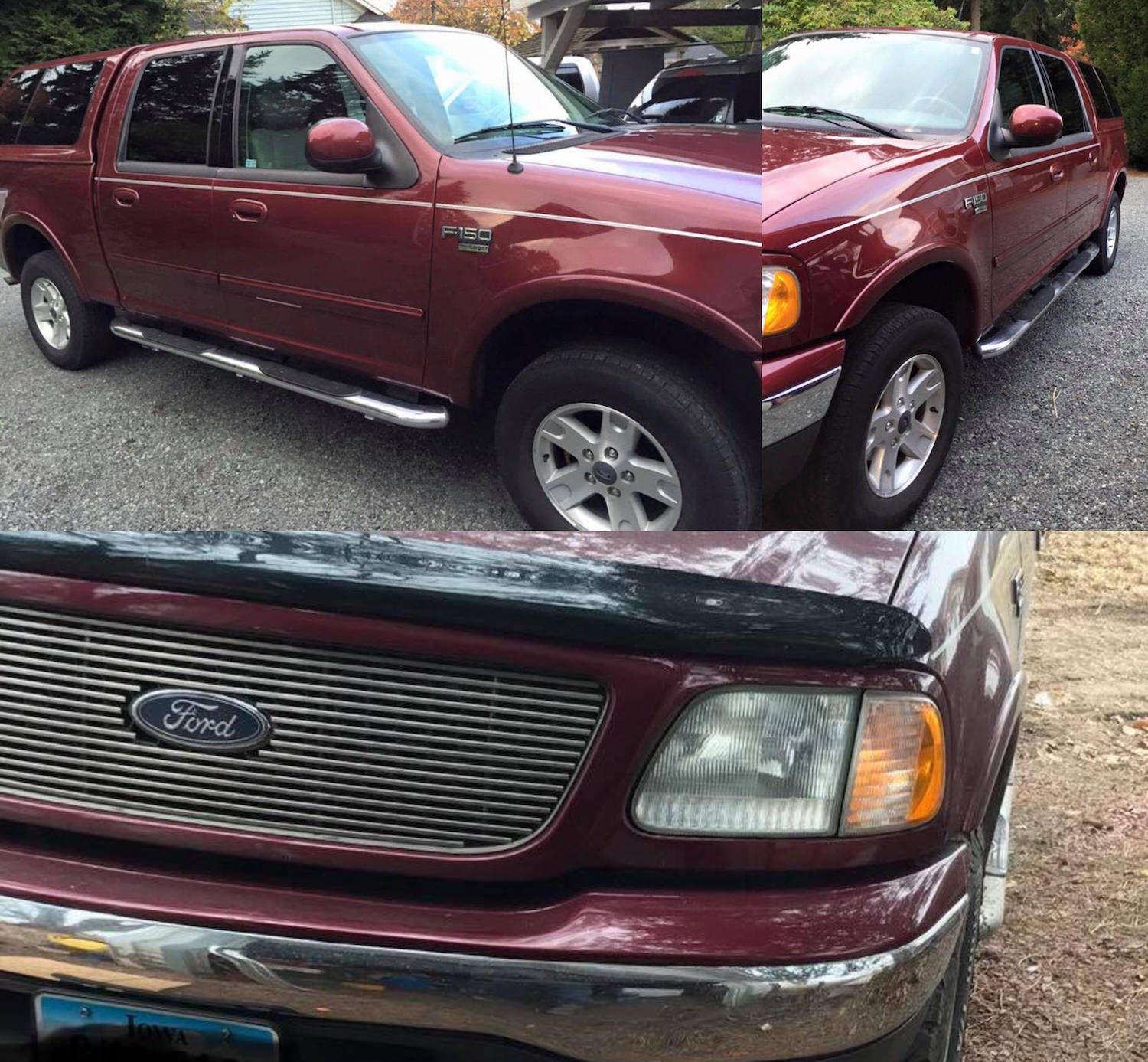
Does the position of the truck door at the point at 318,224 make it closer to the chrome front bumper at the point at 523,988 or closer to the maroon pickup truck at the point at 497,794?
the maroon pickup truck at the point at 497,794

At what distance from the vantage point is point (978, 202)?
131cm

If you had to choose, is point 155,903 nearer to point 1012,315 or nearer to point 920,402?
point 920,402

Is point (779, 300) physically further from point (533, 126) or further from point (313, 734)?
point (313, 734)

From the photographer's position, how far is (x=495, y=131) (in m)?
1.40

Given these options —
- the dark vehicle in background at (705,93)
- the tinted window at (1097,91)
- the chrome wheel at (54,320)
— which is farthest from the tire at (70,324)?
the tinted window at (1097,91)

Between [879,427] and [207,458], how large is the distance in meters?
0.90

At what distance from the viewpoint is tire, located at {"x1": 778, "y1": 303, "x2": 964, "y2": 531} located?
1.28 m

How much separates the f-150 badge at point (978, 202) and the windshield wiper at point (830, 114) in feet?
0.33

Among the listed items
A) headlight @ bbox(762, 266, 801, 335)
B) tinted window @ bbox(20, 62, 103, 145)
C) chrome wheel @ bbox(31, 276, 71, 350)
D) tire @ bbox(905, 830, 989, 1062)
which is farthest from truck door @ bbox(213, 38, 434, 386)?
tire @ bbox(905, 830, 989, 1062)

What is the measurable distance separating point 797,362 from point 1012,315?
0.42 meters

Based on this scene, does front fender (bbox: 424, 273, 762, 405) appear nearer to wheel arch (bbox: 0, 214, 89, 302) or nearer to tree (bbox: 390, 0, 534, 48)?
tree (bbox: 390, 0, 534, 48)

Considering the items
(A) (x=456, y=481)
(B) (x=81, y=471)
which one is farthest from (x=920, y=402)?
(B) (x=81, y=471)

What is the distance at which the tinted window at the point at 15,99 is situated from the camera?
147 cm

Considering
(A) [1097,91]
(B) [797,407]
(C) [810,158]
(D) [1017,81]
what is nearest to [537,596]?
(B) [797,407]
